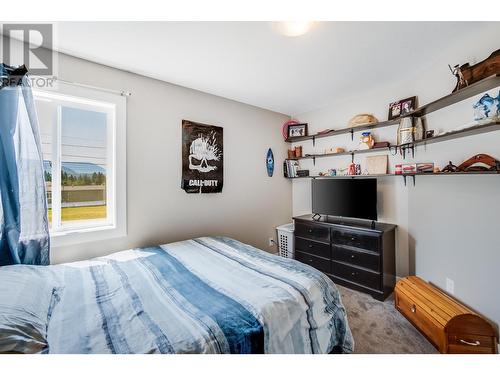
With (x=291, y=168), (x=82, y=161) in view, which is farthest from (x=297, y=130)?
(x=82, y=161)

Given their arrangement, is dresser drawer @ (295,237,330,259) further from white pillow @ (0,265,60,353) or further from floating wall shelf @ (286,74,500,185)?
white pillow @ (0,265,60,353)

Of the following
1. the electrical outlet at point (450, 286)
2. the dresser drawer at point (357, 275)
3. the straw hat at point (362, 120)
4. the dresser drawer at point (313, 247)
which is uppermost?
the straw hat at point (362, 120)

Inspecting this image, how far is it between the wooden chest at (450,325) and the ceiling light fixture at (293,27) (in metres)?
2.27

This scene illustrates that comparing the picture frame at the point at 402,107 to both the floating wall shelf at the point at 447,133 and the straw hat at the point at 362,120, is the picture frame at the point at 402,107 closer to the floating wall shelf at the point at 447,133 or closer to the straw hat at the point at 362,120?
the floating wall shelf at the point at 447,133

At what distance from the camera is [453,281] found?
188 cm

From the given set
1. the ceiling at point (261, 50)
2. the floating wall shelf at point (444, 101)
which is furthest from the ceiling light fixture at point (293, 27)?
the floating wall shelf at point (444, 101)

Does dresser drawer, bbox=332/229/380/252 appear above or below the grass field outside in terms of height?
below

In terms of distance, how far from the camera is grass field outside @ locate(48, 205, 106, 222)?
1995mm

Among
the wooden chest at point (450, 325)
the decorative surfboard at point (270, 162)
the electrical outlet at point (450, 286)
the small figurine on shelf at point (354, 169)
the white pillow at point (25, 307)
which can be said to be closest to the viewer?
the white pillow at point (25, 307)

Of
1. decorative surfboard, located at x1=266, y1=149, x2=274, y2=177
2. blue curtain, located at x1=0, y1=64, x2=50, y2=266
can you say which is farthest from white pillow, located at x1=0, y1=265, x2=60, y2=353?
decorative surfboard, located at x1=266, y1=149, x2=274, y2=177

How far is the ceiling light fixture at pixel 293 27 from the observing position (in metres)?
1.51

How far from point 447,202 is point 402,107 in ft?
3.66

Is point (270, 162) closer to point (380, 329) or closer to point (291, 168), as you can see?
point (291, 168)

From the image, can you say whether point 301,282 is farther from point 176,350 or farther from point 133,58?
point 133,58
